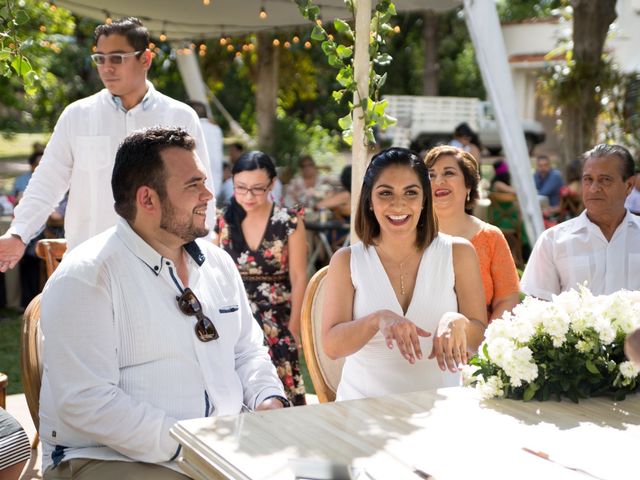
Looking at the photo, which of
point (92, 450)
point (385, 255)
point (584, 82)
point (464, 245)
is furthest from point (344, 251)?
point (584, 82)

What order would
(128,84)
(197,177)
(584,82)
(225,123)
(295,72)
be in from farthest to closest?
(225,123) < (295,72) < (584,82) < (128,84) < (197,177)

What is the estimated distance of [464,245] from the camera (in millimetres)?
3650

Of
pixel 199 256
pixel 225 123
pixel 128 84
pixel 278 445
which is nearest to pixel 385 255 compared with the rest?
pixel 199 256

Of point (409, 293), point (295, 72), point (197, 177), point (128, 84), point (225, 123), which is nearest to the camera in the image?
point (197, 177)

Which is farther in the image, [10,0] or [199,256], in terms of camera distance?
[10,0]

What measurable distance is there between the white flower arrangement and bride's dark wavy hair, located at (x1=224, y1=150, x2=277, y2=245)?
103 inches

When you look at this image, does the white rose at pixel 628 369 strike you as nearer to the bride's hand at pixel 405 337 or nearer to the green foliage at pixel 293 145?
the bride's hand at pixel 405 337

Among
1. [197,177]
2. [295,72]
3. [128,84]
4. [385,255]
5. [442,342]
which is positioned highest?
[295,72]

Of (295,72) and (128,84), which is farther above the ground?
(295,72)

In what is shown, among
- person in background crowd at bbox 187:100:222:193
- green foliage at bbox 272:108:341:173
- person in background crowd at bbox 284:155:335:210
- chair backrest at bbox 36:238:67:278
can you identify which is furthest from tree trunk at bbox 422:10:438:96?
chair backrest at bbox 36:238:67:278

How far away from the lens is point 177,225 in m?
2.99

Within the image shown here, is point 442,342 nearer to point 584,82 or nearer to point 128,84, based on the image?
point 128,84

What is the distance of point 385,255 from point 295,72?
18.9 m

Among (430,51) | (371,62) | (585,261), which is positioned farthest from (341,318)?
(430,51)
